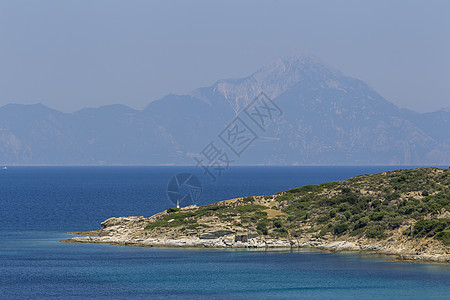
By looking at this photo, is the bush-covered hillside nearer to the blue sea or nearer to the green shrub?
the green shrub

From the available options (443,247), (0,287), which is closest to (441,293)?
(443,247)

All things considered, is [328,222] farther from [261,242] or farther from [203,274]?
[203,274]

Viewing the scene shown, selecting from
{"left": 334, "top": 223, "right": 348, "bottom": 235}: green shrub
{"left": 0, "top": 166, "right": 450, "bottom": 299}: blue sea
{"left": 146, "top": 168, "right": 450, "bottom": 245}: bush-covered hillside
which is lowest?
{"left": 0, "top": 166, "right": 450, "bottom": 299}: blue sea

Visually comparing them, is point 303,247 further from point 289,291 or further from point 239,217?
point 289,291

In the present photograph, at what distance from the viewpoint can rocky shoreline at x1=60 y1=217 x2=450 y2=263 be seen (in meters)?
94.1

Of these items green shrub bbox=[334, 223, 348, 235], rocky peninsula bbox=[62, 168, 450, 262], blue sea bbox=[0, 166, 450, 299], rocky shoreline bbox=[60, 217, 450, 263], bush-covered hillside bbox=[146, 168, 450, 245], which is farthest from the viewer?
green shrub bbox=[334, 223, 348, 235]

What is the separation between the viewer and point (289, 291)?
7550 cm

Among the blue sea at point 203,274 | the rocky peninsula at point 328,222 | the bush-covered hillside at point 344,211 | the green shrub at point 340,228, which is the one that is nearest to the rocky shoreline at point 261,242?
the rocky peninsula at point 328,222

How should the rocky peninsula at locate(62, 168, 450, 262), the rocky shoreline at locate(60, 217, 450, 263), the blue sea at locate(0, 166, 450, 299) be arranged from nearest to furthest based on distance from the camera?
1. the blue sea at locate(0, 166, 450, 299)
2. the rocky shoreline at locate(60, 217, 450, 263)
3. the rocky peninsula at locate(62, 168, 450, 262)

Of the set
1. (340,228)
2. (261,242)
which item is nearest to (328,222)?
(340,228)

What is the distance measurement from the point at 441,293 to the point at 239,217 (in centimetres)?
5254

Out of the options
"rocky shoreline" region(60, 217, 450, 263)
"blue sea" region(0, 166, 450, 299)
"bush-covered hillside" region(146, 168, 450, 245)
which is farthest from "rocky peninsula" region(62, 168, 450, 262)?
"blue sea" region(0, 166, 450, 299)

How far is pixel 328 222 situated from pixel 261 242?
12.1m

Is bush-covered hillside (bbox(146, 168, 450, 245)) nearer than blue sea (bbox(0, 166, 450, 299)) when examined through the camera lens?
No
